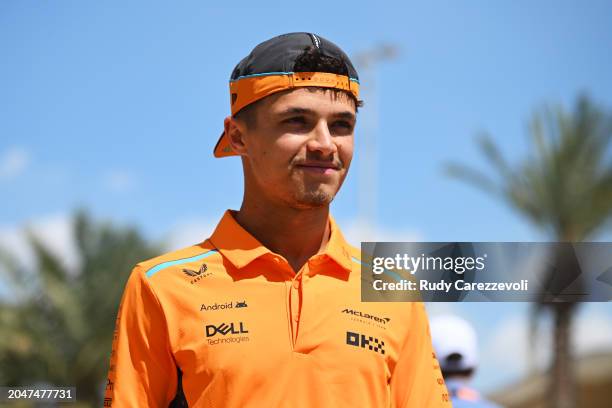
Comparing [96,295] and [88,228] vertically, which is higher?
[88,228]

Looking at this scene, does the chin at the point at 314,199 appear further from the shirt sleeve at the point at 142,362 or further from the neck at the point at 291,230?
the shirt sleeve at the point at 142,362

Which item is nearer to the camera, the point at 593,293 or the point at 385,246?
the point at 385,246

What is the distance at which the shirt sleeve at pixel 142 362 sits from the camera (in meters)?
3.14

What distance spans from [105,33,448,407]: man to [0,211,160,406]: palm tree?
16455 mm

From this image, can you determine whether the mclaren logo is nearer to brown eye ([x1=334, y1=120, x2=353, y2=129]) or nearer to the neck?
the neck

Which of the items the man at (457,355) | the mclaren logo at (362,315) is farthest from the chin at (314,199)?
the man at (457,355)

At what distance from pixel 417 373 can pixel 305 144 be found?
0.85 m

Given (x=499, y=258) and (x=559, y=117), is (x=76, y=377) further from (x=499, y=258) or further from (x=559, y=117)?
(x=499, y=258)

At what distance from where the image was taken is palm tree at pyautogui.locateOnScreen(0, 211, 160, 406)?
19375 mm

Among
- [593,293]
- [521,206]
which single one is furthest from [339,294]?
[521,206]

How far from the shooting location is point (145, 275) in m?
3.28

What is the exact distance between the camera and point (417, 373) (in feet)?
10.7

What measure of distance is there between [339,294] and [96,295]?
1712 centimetres

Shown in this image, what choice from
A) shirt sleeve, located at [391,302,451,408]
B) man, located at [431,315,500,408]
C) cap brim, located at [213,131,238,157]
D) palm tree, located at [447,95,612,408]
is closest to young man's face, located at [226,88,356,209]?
cap brim, located at [213,131,238,157]
